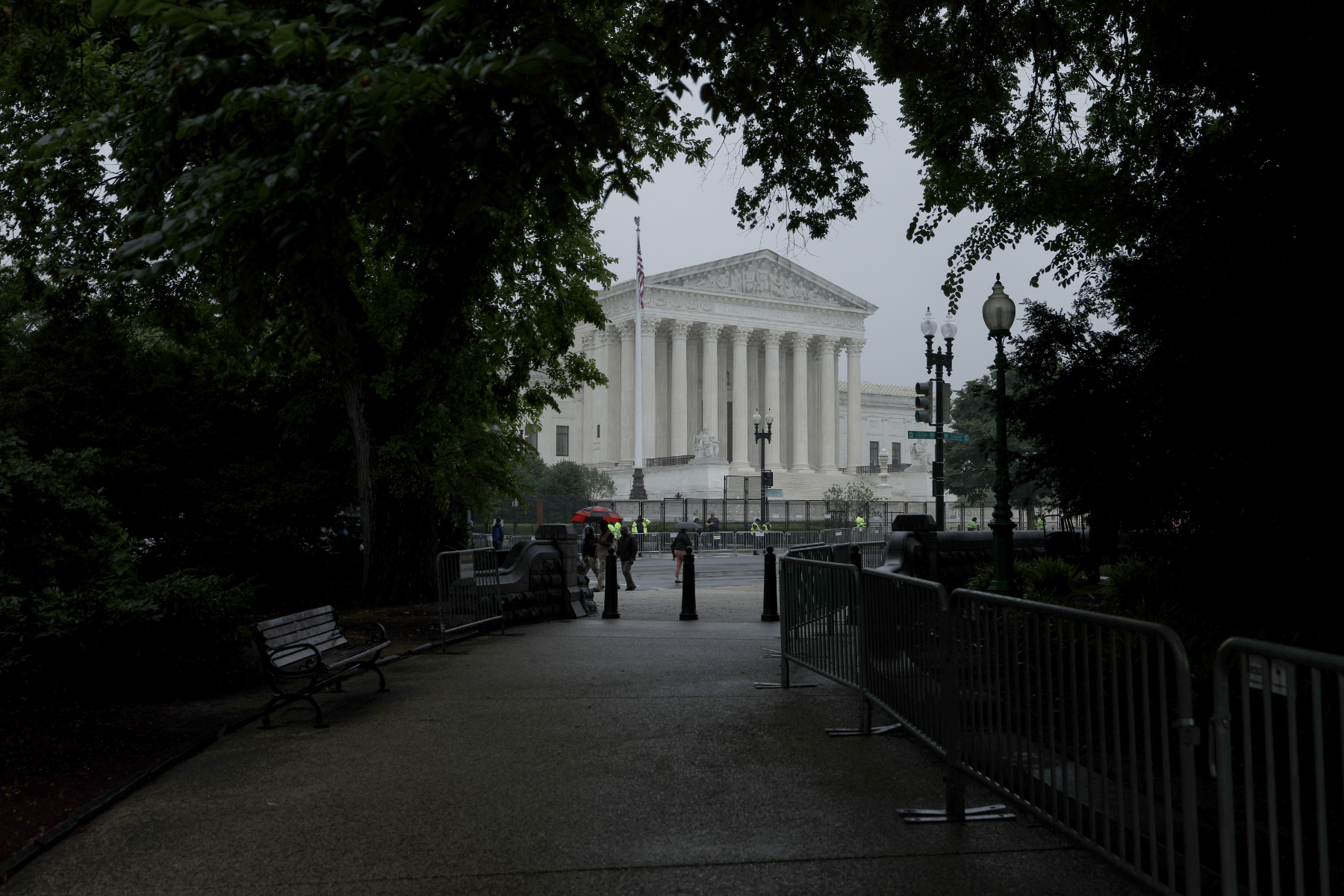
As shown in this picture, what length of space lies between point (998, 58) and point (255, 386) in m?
14.2

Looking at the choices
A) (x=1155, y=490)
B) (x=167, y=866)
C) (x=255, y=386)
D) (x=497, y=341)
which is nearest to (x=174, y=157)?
(x=167, y=866)

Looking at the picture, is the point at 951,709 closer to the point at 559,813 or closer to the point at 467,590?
the point at 559,813

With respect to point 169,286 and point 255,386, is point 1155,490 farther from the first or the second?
point 255,386

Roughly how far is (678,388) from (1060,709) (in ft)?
263

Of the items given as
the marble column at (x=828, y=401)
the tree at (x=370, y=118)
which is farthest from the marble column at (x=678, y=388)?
the tree at (x=370, y=118)

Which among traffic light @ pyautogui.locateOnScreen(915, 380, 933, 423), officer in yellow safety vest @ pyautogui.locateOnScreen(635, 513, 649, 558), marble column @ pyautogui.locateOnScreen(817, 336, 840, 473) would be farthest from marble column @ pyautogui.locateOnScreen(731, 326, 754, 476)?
traffic light @ pyautogui.locateOnScreen(915, 380, 933, 423)

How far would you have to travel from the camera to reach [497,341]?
1852 centimetres

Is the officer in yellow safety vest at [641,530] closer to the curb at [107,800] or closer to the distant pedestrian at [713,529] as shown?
the distant pedestrian at [713,529]

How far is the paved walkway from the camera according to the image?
14.6 ft

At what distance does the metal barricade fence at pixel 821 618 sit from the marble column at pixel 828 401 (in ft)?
274

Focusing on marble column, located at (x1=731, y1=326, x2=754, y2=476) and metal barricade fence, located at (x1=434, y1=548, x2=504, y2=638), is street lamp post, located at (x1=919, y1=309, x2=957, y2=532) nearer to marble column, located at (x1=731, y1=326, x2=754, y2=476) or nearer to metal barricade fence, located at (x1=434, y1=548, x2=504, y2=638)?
metal barricade fence, located at (x1=434, y1=548, x2=504, y2=638)

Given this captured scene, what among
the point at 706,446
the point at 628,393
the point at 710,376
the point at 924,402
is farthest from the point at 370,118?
the point at 710,376

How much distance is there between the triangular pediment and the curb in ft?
249

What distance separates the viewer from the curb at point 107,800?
4.77 metres
